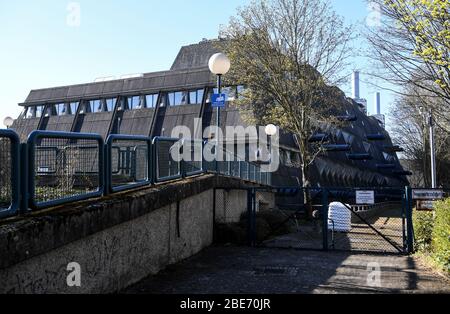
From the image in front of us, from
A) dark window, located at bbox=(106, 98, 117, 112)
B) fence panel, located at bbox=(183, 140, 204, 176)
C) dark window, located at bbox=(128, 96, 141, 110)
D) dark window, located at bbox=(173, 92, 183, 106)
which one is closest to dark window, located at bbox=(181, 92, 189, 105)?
dark window, located at bbox=(173, 92, 183, 106)

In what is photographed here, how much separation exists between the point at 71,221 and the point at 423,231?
8884 mm

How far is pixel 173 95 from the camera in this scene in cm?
4212

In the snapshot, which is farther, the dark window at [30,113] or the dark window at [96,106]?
the dark window at [30,113]

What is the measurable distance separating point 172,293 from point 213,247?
4.72 metres

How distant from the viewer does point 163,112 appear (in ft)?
138

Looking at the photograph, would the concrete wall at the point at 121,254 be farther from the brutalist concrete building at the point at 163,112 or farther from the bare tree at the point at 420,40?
the brutalist concrete building at the point at 163,112

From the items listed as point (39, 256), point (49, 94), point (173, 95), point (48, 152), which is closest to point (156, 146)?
point (48, 152)

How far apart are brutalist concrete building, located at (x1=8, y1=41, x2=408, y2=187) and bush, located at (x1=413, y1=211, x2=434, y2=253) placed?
2063 cm

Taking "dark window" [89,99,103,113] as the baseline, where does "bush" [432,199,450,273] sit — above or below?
below

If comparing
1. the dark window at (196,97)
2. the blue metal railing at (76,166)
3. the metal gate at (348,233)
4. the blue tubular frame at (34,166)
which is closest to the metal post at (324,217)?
the metal gate at (348,233)

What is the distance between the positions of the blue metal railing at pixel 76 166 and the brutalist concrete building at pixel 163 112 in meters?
23.5

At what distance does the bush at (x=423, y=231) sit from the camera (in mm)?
11445

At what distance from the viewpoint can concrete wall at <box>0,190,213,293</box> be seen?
209 inches

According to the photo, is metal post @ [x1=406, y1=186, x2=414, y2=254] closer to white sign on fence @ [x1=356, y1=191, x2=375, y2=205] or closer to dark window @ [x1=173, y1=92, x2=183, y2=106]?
white sign on fence @ [x1=356, y1=191, x2=375, y2=205]
